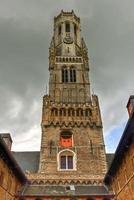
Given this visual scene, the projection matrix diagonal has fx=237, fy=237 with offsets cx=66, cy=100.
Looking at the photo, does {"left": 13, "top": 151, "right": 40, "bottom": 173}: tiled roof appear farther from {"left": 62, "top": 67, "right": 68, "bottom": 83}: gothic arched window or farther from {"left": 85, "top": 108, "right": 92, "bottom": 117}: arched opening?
{"left": 62, "top": 67, "right": 68, "bottom": 83}: gothic arched window

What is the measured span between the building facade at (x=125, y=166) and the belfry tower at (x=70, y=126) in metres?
7.39

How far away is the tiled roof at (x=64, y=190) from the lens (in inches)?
1090

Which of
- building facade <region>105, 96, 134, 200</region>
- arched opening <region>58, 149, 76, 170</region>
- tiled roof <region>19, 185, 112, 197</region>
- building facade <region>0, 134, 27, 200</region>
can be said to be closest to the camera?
building facade <region>105, 96, 134, 200</region>

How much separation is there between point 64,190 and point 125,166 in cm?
1142


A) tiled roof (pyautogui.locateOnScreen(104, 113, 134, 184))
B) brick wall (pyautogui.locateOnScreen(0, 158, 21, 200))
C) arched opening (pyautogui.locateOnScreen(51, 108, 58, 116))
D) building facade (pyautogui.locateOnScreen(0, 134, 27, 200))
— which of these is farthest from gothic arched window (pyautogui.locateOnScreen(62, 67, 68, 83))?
Answer: brick wall (pyautogui.locateOnScreen(0, 158, 21, 200))

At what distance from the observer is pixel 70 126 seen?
3666 cm

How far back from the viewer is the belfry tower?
107 feet

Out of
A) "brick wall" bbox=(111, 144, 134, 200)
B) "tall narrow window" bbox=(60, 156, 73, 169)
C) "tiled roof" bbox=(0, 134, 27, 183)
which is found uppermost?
"tall narrow window" bbox=(60, 156, 73, 169)

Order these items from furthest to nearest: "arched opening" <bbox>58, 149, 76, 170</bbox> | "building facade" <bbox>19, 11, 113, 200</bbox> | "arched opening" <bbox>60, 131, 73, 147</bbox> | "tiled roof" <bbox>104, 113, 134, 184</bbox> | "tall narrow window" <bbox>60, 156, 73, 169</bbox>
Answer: "arched opening" <bbox>60, 131, 73, 147</bbox>
"tall narrow window" <bbox>60, 156, 73, 169</bbox>
"arched opening" <bbox>58, 149, 76, 170</bbox>
"building facade" <bbox>19, 11, 113, 200</bbox>
"tiled roof" <bbox>104, 113, 134, 184</bbox>

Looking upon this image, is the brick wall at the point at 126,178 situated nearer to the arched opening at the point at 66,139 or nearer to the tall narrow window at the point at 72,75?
the arched opening at the point at 66,139

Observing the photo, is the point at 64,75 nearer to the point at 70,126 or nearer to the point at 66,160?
the point at 70,126

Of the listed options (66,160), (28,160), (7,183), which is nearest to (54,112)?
(66,160)

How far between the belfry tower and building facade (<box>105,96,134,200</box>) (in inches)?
291

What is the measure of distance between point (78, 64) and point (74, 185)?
2355 centimetres
